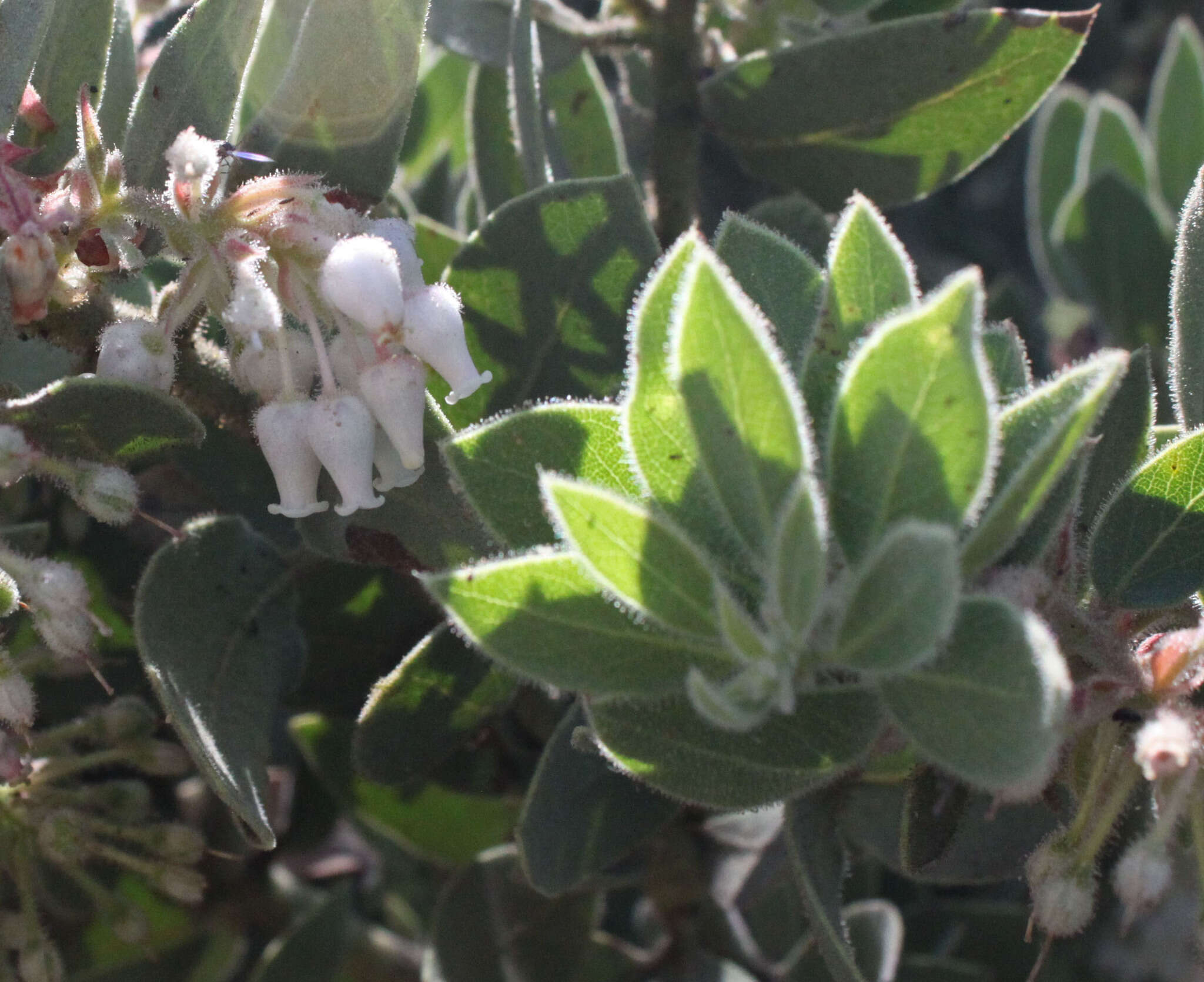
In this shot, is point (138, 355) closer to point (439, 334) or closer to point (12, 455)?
point (12, 455)

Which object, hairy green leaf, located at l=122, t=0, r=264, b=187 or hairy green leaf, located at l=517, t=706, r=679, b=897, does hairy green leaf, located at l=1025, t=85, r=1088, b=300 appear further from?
hairy green leaf, located at l=122, t=0, r=264, b=187

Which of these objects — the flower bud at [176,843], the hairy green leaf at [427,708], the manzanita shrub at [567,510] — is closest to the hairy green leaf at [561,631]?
the manzanita shrub at [567,510]

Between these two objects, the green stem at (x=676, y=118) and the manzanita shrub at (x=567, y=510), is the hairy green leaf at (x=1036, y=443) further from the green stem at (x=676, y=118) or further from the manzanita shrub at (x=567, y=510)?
the green stem at (x=676, y=118)

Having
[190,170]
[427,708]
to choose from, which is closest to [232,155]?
[190,170]

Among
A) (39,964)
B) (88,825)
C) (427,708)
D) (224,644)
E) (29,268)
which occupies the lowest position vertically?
(39,964)

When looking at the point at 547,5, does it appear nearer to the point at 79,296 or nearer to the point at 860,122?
the point at 860,122

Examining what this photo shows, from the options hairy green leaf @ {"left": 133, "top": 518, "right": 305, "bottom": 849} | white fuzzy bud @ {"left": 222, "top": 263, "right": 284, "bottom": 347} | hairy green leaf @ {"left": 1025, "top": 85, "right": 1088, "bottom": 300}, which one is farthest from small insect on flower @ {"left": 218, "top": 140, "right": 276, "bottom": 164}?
hairy green leaf @ {"left": 1025, "top": 85, "right": 1088, "bottom": 300}

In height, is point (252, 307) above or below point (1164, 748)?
above
